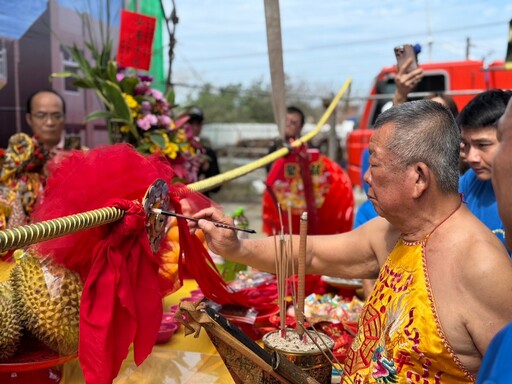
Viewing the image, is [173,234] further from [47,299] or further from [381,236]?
[381,236]

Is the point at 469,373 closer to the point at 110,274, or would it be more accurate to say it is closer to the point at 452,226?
the point at 452,226

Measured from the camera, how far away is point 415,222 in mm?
1248

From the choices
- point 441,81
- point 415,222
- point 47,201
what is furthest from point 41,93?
point 441,81

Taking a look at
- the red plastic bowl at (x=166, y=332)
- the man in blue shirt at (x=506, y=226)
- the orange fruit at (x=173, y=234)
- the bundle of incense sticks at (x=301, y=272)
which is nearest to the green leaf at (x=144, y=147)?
the orange fruit at (x=173, y=234)

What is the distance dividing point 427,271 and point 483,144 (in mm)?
873

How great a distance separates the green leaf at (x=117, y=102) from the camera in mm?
2568

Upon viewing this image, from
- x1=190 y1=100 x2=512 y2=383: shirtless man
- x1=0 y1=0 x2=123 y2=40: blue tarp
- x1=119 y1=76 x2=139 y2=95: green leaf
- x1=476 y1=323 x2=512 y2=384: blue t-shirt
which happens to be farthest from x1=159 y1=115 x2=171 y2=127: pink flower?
x1=476 y1=323 x2=512 y2=384: blue t-shirt

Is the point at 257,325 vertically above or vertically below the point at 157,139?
below

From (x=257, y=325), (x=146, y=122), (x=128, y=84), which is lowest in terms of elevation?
(x=257, y=325)

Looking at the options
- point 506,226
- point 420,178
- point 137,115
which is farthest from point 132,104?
point 506,226

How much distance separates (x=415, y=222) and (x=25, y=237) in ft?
2.86

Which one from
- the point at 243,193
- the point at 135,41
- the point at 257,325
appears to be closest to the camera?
the point at 257,325

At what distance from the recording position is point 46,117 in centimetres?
276

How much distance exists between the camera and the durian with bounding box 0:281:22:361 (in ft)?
4.07
